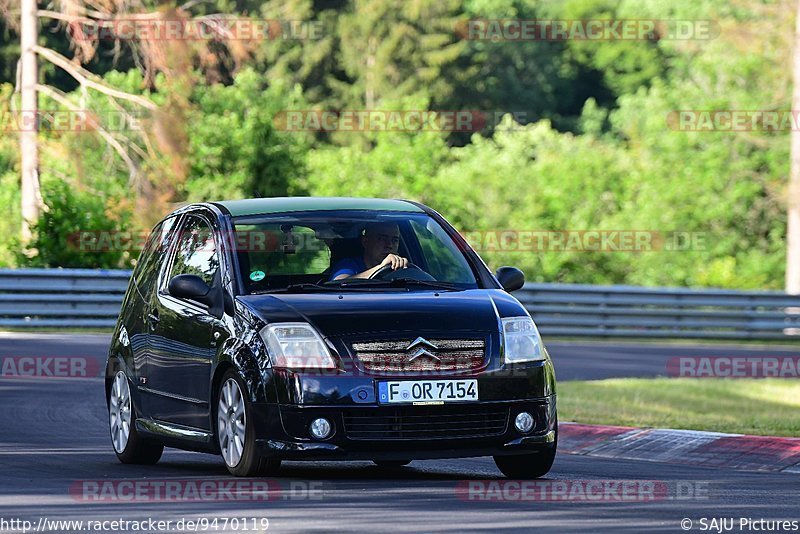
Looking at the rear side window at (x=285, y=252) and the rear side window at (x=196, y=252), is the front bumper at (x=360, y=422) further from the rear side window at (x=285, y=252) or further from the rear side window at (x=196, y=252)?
the rear side window at (x=196, y=252)

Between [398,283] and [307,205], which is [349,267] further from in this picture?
[307,205]

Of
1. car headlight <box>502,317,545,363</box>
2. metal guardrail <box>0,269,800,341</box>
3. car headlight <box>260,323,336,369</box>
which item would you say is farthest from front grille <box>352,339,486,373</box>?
metal guardrail <box>0,269,800,341</box>

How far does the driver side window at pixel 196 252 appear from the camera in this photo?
412 inches

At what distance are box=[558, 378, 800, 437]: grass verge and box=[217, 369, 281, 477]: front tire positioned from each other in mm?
5177

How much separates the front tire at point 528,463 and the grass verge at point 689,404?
3.84 meters

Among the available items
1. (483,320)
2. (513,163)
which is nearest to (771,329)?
(483,320)

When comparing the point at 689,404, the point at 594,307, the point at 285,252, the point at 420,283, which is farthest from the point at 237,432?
the point at 594,307

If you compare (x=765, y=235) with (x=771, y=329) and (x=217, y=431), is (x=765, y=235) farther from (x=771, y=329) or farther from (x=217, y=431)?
(x=217, y=431)

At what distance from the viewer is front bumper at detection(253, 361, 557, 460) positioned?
9211mm

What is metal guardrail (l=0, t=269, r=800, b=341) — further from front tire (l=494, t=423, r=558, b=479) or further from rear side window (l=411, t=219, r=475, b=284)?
front tire (l=494, t=423, r=558, b=479)

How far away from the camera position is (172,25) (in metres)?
33.2

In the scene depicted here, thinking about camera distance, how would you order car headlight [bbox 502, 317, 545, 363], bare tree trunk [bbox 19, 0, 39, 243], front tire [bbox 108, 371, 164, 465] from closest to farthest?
car headlight [bbox 502, 317, 545, 363]
front tire [bbox 108, 371, 164, 465]
bare tree trunk [bbox 19, 0, 39, 243]

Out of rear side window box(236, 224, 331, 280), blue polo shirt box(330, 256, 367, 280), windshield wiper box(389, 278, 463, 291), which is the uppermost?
rear side window box(236, 224, 331, 280)

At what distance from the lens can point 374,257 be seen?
34.2ft
